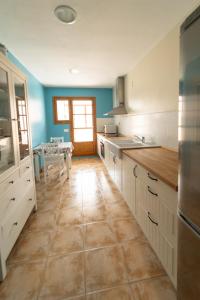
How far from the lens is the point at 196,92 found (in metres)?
0.74

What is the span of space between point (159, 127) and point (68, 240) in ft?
6.46

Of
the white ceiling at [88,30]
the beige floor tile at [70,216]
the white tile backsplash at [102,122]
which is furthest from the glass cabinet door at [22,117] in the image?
the white tile backsplash at [102,122]

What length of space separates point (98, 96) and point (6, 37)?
3.70 m

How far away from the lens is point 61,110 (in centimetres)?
564

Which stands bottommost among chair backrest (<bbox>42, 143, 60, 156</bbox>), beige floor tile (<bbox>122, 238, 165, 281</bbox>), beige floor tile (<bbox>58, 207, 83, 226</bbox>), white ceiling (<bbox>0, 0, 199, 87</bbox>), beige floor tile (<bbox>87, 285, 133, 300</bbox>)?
beige floor tile (<bbox>87, 285, 133, 300</bbox>)

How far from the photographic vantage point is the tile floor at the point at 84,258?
124 cm

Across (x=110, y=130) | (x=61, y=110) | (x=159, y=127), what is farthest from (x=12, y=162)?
(x=61, y=110)

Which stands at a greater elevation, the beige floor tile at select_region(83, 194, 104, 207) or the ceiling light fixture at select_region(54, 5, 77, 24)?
the ceiling light fixture at select_region(54, 5, 77, 24)

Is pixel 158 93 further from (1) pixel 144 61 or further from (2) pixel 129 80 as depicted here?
(2) pixel 129 80

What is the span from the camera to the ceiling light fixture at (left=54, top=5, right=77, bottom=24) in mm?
1693

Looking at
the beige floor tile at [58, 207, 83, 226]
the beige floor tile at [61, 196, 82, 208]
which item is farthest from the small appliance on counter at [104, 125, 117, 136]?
the beige floor tile at [58, 207, 83, 226]

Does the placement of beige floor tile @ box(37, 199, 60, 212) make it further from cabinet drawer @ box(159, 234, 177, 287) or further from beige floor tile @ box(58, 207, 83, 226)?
cabinet drawer @ box(159, 234, 177, 287)

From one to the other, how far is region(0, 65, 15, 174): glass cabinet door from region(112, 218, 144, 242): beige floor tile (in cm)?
138

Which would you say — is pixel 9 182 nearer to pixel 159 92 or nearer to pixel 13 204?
pixel 13 204
